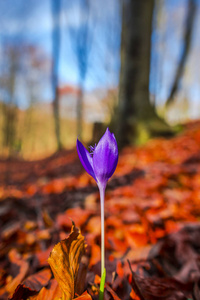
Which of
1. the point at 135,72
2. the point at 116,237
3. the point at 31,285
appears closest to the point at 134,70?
the point at 135,72

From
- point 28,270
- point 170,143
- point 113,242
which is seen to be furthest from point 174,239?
point 170,143

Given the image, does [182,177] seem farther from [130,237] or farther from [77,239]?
[77,239]

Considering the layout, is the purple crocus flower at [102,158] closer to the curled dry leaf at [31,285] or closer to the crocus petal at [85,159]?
the crocus petal at [85,159]

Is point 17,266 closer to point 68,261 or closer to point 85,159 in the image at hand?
point 68,261

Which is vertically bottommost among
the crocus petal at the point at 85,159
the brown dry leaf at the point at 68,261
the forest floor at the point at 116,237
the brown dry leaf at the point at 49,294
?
the forest floor at the point at 116,237

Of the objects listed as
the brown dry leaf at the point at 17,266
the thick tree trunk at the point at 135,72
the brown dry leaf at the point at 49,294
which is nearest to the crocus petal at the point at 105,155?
the brown dry leaf at the point at 49,294

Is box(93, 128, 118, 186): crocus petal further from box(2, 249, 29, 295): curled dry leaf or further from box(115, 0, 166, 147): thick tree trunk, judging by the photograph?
box(115, 0, 166, 147): thick tree trunk

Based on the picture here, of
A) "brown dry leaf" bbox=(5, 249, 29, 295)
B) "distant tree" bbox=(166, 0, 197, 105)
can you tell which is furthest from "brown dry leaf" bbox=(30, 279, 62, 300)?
"distant tree" bbox=(166, 0, 197, 105)

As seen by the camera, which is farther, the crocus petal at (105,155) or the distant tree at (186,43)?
the distant tree at (186,43)
